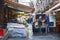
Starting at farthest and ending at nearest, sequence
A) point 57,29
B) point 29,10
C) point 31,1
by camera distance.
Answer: point 31,1
point 57,29
point 29,10

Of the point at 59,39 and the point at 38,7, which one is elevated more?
the point at 38,7

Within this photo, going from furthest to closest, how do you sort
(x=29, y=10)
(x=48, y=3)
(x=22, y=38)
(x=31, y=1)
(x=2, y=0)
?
(x=31, y=1)
(x=48, y=3)
(x=29, y=10)
(x=22, y=38)
(x=2, y=0)

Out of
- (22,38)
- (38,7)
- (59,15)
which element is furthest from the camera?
(38,7)

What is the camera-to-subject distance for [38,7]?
53.4 m

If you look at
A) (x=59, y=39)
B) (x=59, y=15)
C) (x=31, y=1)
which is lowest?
(x=59, y=39)

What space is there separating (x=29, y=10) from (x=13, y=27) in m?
1.94

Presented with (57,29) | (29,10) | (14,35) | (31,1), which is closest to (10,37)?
(14,35)

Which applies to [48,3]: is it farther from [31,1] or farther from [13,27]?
[13,27]

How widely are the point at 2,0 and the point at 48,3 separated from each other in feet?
107

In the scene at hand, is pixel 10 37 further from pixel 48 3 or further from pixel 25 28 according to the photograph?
pixel 48 3

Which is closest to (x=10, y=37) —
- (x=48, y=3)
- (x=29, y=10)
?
(x=29, y=10)

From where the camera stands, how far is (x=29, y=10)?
1947 cm

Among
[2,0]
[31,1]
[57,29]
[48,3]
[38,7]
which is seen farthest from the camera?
[31,1]

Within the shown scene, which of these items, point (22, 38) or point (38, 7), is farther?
point (38, 7)
